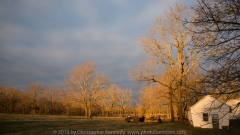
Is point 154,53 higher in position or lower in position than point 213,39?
higher

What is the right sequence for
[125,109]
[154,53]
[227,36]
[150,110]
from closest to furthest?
[227,36] → [154,53] → [150,110] → [125,109]

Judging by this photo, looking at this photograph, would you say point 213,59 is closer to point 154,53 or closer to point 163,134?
point 163,134

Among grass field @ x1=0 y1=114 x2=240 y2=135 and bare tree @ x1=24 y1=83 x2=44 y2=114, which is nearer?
grass field @ x1=0 y1=114 x2=240 y2=135

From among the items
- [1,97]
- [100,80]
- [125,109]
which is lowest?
[125,109]

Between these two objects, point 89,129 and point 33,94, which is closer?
point 89,129

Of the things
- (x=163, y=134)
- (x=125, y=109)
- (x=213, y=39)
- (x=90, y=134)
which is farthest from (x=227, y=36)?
(x=125, y=109)

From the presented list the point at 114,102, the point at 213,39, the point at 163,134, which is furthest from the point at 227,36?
the point at 114,102

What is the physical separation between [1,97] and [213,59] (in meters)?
89.5

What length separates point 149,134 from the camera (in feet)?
44.9

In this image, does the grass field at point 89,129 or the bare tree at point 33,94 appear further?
the bare tree at point 33,94

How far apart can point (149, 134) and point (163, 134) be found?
96 cm

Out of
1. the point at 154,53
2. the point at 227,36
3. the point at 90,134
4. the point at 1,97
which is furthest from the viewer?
the point at 1,97

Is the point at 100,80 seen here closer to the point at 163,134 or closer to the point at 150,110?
the point at 150,110

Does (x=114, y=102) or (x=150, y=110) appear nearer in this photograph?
(x=150, y=110)
